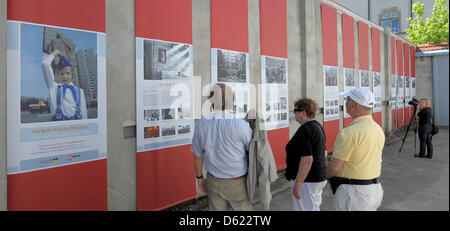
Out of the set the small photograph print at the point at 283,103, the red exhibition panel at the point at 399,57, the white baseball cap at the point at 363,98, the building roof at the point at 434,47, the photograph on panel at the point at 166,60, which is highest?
the building roof at the point at 434,47

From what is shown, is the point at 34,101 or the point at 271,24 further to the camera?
the point at 271,24

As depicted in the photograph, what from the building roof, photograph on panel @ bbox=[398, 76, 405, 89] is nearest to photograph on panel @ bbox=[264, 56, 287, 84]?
photograph on panel @ bbox=[398, 76, 405, 89]

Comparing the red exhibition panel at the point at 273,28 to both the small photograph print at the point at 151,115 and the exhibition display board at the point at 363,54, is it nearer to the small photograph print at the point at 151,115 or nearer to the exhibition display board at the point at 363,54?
the small photograph print at the point at 151,115

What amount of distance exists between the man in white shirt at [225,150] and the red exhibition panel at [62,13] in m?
1.94

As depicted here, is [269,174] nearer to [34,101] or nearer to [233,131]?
[233,131]

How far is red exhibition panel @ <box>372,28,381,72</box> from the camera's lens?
39.9 ft

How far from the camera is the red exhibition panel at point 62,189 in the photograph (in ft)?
9.72

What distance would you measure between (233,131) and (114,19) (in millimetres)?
2355

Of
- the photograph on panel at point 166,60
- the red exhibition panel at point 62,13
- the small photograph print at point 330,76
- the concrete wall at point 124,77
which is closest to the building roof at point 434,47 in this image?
the small photograph print at point 330,76

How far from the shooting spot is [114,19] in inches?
148

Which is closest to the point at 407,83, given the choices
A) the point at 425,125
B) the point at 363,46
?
the point at 363,46

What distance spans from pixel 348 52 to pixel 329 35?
1.64 m

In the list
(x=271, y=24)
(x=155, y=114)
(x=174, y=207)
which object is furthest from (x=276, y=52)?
(x=174, y=207)

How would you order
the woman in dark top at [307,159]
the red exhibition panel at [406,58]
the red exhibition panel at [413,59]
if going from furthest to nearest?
the red exhibition panel at [413,59], the red exhibition panel at [406,58], the woman in dark top at [307,159]
